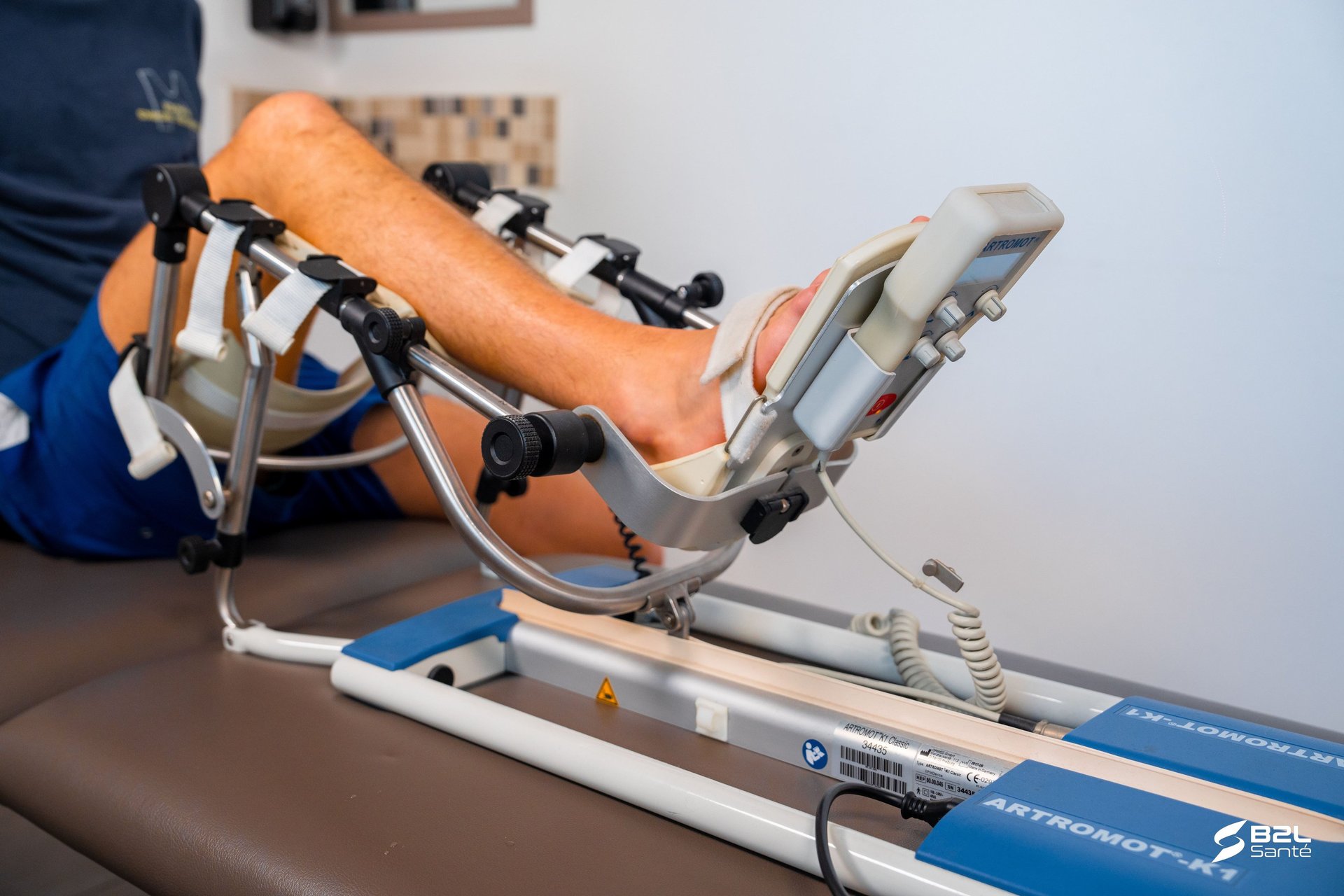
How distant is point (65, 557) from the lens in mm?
1309

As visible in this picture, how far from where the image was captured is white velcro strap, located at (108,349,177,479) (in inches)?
44.3

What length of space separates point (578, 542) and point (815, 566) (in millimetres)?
511

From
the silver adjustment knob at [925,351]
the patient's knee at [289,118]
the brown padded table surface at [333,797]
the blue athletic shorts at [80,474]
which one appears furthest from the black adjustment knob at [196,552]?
the silver adjustment knob at [925,351]

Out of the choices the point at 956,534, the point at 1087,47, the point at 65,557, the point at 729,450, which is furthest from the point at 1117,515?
the point at 65,557

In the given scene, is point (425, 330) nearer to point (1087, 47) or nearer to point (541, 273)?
point (541, 273)

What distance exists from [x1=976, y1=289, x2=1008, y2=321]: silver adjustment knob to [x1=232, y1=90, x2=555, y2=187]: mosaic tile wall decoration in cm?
156

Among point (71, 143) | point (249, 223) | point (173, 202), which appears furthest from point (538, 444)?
point (71, 143)

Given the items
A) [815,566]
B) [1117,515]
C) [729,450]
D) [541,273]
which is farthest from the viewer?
[815,566]

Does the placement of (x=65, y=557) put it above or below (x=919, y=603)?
above

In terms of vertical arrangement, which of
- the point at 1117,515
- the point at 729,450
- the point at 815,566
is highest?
the point at 729,450

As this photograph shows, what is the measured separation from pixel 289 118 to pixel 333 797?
0.72m

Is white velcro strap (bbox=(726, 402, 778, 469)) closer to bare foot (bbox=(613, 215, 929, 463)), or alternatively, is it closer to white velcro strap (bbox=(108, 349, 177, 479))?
bare foot (bbox=(613, 215, 929, 463))

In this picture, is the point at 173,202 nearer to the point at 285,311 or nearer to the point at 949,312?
the point at 285,311

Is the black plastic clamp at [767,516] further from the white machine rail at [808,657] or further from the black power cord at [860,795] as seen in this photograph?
the black power cord at [860,795]
